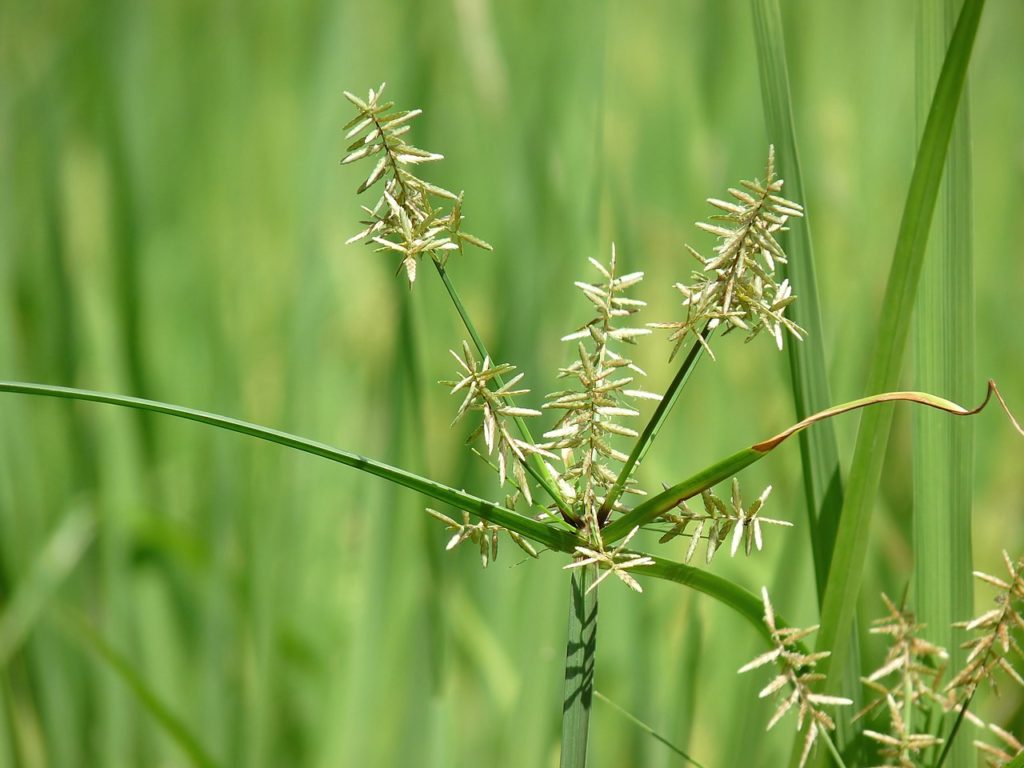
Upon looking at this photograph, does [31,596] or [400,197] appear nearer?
[400,197]

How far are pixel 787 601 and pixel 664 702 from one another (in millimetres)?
224

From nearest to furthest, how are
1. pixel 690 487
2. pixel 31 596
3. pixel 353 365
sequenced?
pixel 690 487
pixel 31 596
pixel 353 365

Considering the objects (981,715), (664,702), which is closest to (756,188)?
(981,715)

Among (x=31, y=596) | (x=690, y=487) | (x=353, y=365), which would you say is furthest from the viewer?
(x=353, y=365)

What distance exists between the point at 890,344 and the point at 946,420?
0.19 feet

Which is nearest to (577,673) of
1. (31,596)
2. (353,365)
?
(31,596)

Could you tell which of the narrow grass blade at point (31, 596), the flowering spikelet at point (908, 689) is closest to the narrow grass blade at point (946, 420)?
the flowering spikelet at point (908, 689)

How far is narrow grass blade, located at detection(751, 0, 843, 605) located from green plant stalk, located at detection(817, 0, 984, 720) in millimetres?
34

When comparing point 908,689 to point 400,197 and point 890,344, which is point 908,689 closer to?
point 890,344

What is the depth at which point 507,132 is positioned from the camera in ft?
2.74

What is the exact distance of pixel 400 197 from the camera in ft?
0.84

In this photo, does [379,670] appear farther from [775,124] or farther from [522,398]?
[775,124]

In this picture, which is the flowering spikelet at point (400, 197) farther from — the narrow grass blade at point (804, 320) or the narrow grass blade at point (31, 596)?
the narrow grass blade at point (31, 596)

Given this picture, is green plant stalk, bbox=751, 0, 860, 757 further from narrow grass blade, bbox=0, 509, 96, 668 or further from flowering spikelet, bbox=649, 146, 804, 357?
narrow grass blade, bbox=0, 509, 96, 668
